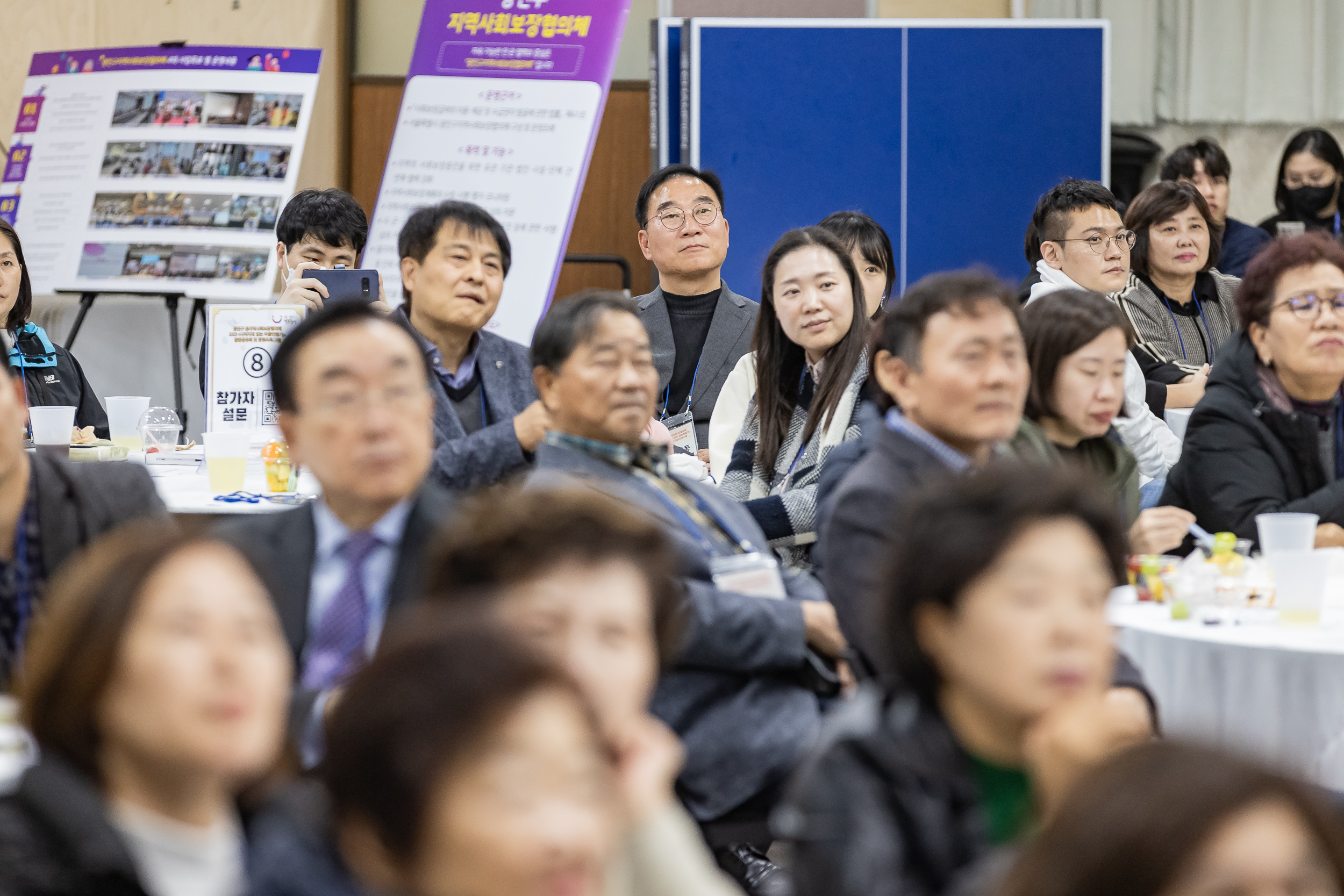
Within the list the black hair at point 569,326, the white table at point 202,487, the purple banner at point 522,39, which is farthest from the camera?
the purple banner at point 522,39

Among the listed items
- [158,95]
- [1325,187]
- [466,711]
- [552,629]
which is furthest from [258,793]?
[1325,187]

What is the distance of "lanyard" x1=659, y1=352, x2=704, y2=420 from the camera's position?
4.21 metres

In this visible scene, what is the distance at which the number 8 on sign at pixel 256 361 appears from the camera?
11.3 ft

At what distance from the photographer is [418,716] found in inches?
33.5

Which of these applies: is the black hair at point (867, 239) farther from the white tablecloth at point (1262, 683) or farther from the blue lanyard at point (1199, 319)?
the white tablecloth at point (1262, 683)

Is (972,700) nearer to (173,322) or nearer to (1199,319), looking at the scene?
(1199,319)

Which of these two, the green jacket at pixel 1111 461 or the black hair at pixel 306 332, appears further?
the green jacket at pixel 1111 461

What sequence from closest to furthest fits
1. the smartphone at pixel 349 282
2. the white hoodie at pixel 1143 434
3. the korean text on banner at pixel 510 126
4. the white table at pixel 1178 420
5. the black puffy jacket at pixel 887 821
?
the black puffy jacket at pixel 887 821 < the white hoodie at pixel 1143 434 < the smartphone at pixel 349 282 < the white table at pixel 1178 420 < the korean text on banner at pixel 510 126

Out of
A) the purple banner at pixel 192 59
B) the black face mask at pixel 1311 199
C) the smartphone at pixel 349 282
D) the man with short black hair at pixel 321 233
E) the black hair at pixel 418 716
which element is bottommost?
the black hair at pixel 418 716

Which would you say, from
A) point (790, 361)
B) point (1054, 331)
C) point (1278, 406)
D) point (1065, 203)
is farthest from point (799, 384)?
point (1065, 203)

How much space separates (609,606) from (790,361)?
6.90ft

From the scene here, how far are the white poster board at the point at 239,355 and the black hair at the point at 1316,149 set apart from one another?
4525 millimetres

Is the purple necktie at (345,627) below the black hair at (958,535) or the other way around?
below

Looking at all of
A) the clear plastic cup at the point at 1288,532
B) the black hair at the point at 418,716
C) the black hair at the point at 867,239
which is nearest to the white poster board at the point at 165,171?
the black hair at the point at 867,239
